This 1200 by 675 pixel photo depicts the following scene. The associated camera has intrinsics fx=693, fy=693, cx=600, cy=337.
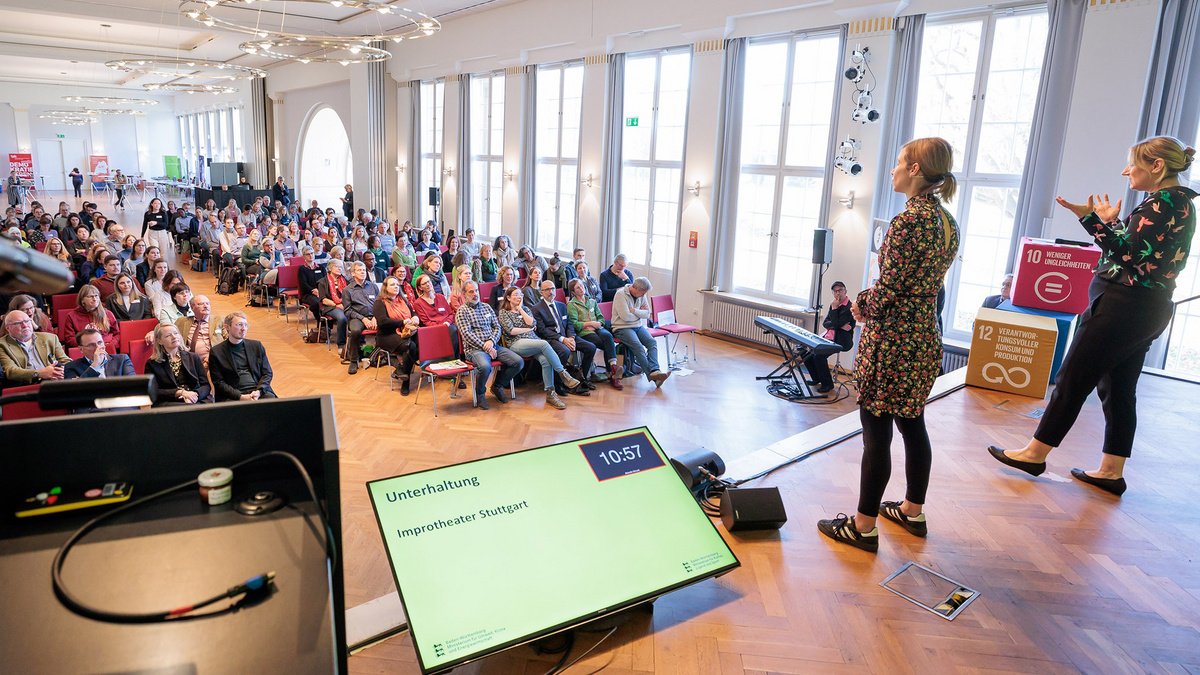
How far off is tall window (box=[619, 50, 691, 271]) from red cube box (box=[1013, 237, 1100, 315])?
18.2 ft

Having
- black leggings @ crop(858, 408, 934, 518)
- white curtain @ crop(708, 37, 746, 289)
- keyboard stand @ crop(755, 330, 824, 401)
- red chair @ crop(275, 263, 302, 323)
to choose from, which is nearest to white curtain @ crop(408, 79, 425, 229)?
red chair @ crop(275, 263, 302, 323)

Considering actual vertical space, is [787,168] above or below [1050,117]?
below

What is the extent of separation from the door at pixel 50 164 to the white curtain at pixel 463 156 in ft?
92.6

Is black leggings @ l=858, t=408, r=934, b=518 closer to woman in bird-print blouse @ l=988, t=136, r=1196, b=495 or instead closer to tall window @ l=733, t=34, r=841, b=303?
woman in bird-print blouse @ l=988, t=136, r=1196, b=495

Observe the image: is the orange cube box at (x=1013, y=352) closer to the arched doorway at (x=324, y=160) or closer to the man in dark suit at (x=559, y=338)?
the man in dark suit at (x=559, y=338)

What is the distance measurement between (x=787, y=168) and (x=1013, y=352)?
15.8ft

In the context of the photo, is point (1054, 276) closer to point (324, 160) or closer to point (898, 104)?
point (898, 104)

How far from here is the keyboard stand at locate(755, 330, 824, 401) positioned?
742 centimetres

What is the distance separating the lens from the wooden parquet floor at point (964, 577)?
7.75 feet

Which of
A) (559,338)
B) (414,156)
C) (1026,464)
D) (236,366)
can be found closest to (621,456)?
(1026,464)

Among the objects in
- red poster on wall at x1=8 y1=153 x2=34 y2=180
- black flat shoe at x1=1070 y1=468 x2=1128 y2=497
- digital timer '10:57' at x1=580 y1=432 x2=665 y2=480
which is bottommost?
black flat shoe at x1=1070 y1=468 x2=1128 y2=497

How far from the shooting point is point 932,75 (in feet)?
25.3

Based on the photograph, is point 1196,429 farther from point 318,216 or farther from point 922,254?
point 318,216

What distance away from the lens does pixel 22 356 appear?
16.4ft
